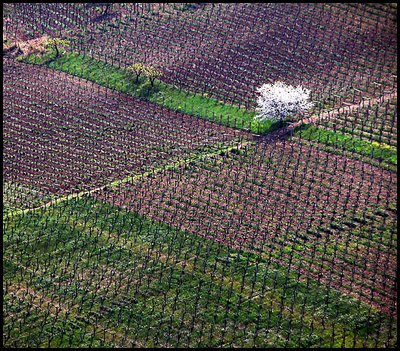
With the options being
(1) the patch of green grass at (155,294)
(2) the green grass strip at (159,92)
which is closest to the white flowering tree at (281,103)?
(2) the green grass strip at (159,92)

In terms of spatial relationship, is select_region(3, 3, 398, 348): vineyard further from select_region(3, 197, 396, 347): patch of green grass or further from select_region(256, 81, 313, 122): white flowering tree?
select_region(256, 81, 313, 122): white flowering tree

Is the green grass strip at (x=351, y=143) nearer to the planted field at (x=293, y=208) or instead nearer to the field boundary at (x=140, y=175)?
Answer: the planted field at (x=293, y=208)

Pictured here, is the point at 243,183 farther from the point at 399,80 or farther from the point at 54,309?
the point at 399,80

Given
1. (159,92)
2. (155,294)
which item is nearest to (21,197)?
(155,294)

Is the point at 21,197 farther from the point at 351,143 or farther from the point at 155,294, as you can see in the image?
the point at 351,143

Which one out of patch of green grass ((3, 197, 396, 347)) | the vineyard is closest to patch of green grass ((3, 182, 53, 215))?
the vineyard

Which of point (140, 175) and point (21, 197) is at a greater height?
point (140, 175)
